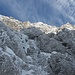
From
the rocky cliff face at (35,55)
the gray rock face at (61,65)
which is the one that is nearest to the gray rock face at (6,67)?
the rocky cliff face at (35,55)

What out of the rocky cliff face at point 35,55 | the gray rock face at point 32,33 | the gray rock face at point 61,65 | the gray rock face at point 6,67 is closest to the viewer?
the gray rock face at point 6,67

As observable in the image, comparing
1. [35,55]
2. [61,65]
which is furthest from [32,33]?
[61,65]

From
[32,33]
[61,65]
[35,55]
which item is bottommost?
[61,65]

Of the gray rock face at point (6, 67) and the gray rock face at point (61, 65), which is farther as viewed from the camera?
the gray rock face at point (61, 65)

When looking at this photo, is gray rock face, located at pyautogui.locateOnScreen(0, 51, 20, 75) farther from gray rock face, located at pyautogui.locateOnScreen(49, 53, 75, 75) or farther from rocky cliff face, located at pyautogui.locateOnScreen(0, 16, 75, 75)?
gray rock face, located at pyautogui.locateOnScreen(49, 53, 75, 75)

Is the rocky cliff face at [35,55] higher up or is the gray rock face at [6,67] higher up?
the rocky cliff face at [35,55]

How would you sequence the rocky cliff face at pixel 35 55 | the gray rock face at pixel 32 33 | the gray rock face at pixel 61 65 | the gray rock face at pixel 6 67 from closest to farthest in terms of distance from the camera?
the gray rock face at pixel 6 67 < the rocky cliff face at pixel 35 55 < the gray rock face at pixel 61 65 < the gray rock face at pixel 32 33

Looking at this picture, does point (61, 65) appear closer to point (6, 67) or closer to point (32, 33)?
point (6, 67)

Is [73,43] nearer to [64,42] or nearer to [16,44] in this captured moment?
[64,42]

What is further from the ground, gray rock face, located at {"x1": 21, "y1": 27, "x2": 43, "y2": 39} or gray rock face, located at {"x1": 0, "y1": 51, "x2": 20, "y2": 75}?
gray rock face, located at {"x1": 21, "y1": 27, "x2": 43, "y2": 39}

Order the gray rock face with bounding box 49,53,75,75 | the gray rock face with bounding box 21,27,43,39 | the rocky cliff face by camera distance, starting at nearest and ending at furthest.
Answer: the rocky cliff face, the gray rock face with bounding box 49,53,75,75, the gray rock face with bounding box 21,27,43,39

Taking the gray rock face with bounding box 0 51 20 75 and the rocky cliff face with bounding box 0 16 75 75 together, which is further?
the rocky cliff face with bounding box 0 16 75 75

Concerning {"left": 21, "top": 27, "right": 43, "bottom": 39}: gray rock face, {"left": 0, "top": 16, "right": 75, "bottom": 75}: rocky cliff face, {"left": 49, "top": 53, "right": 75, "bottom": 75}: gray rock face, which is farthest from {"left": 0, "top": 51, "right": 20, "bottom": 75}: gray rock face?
{"left": 21, "top": 27, "right": 43, "bottom": 39}: gray rock face

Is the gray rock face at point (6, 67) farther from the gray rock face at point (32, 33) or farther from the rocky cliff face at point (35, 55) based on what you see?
the gray rock face at point (32, 33)
